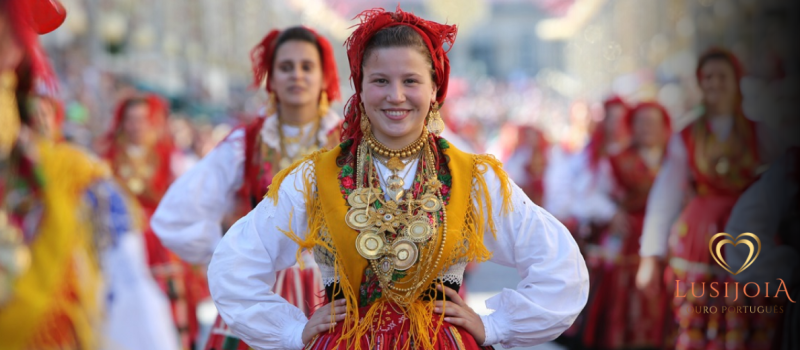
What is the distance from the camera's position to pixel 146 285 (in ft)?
19.3

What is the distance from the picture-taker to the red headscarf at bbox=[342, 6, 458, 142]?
9.30ft

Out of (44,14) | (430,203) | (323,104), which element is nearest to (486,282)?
(323,104)

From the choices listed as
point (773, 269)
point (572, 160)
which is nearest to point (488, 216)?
point (773, 269)

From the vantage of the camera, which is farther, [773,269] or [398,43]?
[773,269]

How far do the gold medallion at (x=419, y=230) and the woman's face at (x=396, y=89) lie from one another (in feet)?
0.92

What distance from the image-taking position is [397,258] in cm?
273

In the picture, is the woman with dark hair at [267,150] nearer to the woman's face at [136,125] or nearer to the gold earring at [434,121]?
the gold earring at [434,121]

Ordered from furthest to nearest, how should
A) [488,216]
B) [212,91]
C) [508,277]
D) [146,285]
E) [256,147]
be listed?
[212,91] < [508,277] < [146,285] < [256,147] < [488,216]

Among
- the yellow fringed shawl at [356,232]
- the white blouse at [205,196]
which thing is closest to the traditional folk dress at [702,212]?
the white blouse at [205,196]

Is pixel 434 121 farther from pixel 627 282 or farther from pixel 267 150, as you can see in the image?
pixel 627 282

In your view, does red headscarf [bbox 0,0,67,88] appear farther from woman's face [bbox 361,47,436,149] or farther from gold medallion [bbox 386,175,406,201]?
gold medallion [bbox 386,175,406,201]

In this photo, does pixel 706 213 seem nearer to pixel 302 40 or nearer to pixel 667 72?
pixel 302 40

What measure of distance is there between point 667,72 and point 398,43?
80.5ft

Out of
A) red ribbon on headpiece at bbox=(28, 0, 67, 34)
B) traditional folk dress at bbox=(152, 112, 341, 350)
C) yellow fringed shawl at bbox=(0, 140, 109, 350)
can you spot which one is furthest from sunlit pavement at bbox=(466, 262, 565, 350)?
red ribbon on headpiece at bbox=(28, 0, 67, 34)
